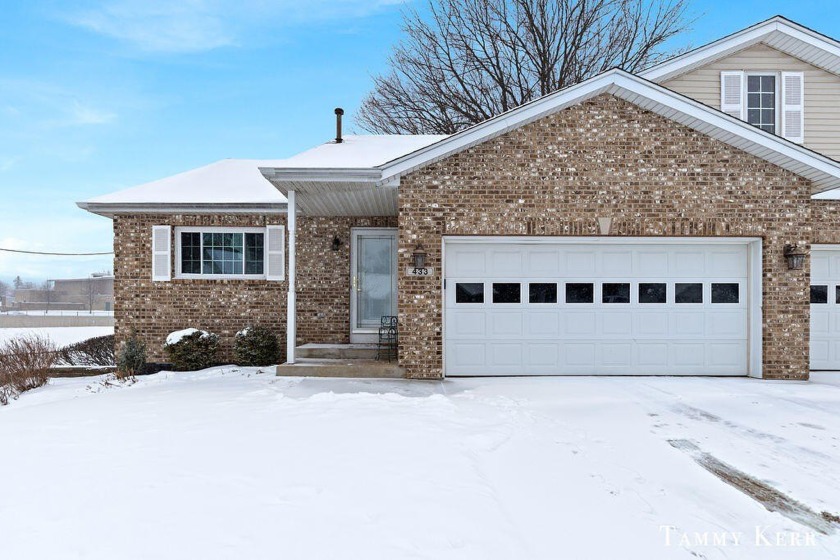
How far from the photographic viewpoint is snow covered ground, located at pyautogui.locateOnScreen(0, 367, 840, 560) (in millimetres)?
2750

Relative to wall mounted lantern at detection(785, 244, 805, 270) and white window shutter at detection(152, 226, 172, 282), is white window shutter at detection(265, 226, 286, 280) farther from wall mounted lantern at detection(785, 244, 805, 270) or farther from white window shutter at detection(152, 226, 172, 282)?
wall mounted lantern at detection(785, 244, 805, 270)

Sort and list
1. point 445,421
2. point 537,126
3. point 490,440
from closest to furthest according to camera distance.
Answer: point 490,440
point 445,421
point 537,126

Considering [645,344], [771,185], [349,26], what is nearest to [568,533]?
[645,344]

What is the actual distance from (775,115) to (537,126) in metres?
5.87

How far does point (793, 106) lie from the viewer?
9266 millimetres

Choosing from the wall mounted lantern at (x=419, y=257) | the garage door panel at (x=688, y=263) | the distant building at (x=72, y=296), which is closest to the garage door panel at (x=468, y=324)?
the wall mounted lantern at (x=419, y=257)

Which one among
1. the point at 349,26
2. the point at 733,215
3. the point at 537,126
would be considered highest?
the point at 349,26

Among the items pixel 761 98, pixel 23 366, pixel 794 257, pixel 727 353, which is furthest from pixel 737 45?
pixel 23 366

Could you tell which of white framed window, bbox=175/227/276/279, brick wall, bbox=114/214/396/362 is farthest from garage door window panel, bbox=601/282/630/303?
white framed window, bbox=175/227/276/279

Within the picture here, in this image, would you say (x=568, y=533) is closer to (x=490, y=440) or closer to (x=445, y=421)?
(x=490, y=440)

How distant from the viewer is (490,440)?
4527 mm

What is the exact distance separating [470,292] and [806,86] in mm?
8494

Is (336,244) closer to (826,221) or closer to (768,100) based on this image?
(826,221)

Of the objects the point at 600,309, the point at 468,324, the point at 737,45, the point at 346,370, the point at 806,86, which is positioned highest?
the point at 737,45
